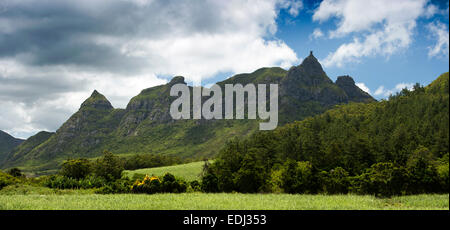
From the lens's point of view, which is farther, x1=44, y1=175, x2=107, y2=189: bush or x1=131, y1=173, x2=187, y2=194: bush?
x1=44, y1=175, x2=107, y2=189: bush

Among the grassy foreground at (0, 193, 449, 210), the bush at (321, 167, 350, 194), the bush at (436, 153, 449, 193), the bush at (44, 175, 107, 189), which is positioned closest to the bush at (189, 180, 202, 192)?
the bush at (44, 175, 107, 189)

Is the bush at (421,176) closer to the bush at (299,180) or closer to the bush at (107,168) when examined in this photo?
the bush at (299,180)

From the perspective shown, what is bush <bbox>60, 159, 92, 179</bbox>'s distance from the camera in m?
55.4

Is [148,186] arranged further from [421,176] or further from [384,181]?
[421,176]

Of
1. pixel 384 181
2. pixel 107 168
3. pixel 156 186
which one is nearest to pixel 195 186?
pixel 156 186

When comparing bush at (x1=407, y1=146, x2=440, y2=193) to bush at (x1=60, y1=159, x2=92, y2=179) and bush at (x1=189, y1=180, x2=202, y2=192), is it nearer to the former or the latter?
bush at (x1=189, y1=180, x2=202, y2=192)

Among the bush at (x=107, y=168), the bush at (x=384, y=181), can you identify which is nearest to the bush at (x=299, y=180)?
the bush at (x=384, y=181)

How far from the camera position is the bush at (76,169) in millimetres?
55406

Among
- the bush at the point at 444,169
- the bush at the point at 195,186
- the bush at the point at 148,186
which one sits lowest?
the bush at the point at 195,186

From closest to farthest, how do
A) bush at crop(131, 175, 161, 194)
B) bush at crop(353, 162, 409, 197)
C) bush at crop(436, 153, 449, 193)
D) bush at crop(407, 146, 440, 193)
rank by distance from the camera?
bush at crop(436, 153, 449, 193) → bush at crop(407, 146, 440, 193) → bush at crop(131, 175, 161, 194) → bush at crop(353, 162, 409, 197)
